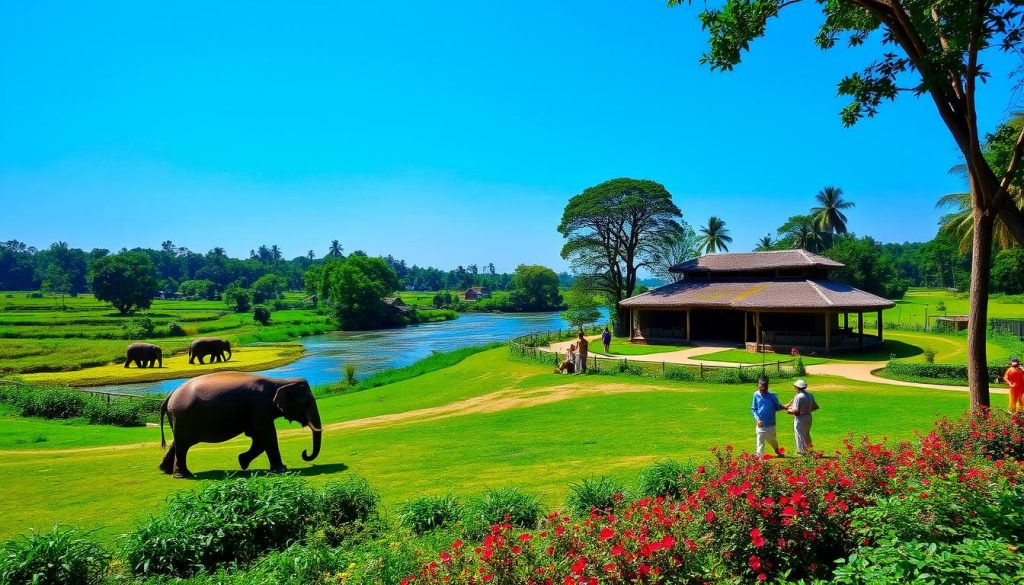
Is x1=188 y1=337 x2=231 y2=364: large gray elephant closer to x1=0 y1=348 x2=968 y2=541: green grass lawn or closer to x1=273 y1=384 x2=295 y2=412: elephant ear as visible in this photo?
x1=0 y1=348 x2=968 y2=541: green grass lawn

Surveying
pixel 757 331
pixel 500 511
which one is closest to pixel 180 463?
pixel 500 511

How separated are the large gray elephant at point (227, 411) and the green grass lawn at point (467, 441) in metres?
0.78

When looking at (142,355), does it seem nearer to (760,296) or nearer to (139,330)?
(139,330)

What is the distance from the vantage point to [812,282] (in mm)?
35500

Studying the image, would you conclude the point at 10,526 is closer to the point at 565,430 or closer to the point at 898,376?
the point at 565,430

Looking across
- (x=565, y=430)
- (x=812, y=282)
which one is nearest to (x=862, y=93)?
(x=565, y=430)

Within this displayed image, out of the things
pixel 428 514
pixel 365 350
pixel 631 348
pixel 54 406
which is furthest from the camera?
pixel 365 350

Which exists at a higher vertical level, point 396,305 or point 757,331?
point 396,305

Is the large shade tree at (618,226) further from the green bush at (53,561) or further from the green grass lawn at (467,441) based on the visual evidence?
the green bush at (53,561)

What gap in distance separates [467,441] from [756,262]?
31.6 meters

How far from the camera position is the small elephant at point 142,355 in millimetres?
42094

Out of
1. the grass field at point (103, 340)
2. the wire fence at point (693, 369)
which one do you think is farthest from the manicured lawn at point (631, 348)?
the grass field at point (103, 340)

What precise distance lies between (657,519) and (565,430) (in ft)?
35.8

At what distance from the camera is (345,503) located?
838 centimetres
